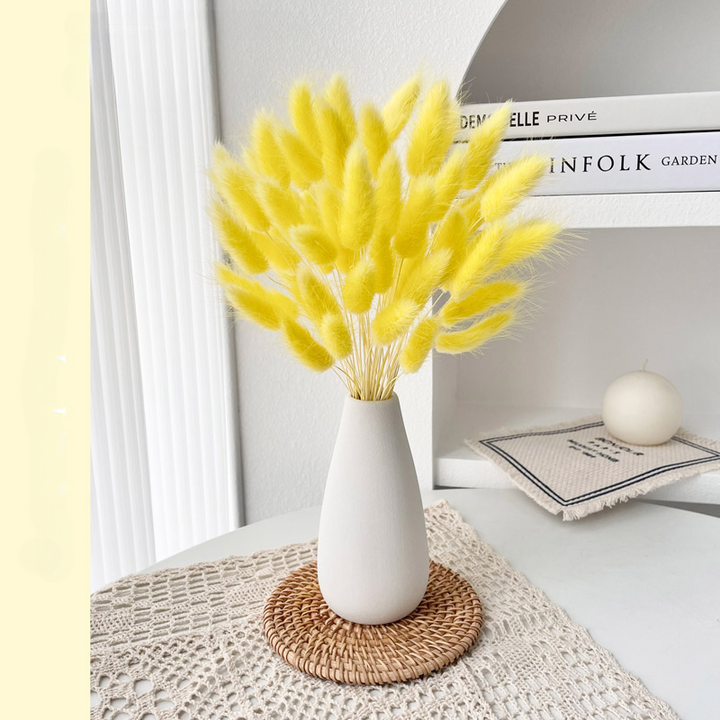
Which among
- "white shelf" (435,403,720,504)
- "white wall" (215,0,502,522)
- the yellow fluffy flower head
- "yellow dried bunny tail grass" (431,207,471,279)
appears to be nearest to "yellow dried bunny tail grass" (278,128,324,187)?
the yellow fluffy flower head

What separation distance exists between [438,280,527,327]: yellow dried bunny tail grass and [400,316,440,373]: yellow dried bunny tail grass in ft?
0.05

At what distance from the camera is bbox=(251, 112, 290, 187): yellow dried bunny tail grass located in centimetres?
53

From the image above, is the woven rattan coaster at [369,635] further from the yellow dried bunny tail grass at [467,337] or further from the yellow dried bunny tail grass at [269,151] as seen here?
the yellow dried bunny tail grass at [269,151]

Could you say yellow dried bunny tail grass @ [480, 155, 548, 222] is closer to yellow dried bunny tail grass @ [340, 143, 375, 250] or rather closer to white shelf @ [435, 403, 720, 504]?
yellow dried bunny tail grass @ [340, 143, 375, 250]

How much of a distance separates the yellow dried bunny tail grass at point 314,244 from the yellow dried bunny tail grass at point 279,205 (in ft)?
0.12

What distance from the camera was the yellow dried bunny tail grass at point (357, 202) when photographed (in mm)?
470

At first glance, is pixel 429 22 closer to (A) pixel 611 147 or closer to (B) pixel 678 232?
(A) pixel 611 147

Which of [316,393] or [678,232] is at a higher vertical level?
[678,232]

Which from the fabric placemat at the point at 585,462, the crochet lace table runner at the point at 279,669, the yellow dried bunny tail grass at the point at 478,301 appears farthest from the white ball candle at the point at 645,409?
the yellow dried bunny tail grass at the point at 478,301

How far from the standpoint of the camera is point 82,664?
9.1 inches

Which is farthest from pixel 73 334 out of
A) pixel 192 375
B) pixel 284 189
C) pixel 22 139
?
pixel 192 375

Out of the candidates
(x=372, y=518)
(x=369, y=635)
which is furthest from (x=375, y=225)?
(x=369, y=635)

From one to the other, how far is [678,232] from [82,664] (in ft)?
3.62

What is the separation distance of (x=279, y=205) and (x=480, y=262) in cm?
15
